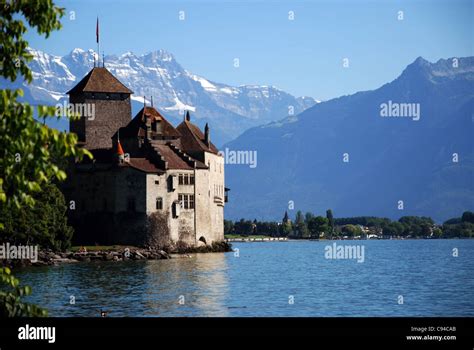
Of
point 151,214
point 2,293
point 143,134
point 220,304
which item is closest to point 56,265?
point 151,214

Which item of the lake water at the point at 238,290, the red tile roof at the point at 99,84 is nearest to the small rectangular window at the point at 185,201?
the red tile roof at the point at 99,84

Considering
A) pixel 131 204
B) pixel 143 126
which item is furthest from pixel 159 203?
pixel 143 126

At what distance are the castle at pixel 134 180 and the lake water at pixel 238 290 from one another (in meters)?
15.0

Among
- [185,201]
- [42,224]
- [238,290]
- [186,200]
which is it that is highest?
[186,200]

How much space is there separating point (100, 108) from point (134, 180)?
1493cm

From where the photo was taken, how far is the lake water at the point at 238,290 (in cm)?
5238

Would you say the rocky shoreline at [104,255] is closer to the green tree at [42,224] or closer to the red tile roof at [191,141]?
the green tree at [42,224]

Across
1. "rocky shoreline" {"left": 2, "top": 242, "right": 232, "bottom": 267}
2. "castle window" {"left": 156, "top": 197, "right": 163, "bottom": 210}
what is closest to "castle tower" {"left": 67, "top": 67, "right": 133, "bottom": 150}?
"castle window" {"left": 156, "top": 197, "right": 163, "bottom": 210}

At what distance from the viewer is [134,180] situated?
111250 millimetres

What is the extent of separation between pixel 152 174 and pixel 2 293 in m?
89.8

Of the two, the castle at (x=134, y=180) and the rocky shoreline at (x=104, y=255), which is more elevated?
the castle at (x=134, y=180)

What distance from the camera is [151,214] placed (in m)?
111

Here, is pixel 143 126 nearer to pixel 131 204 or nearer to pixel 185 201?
pixel 185 201
